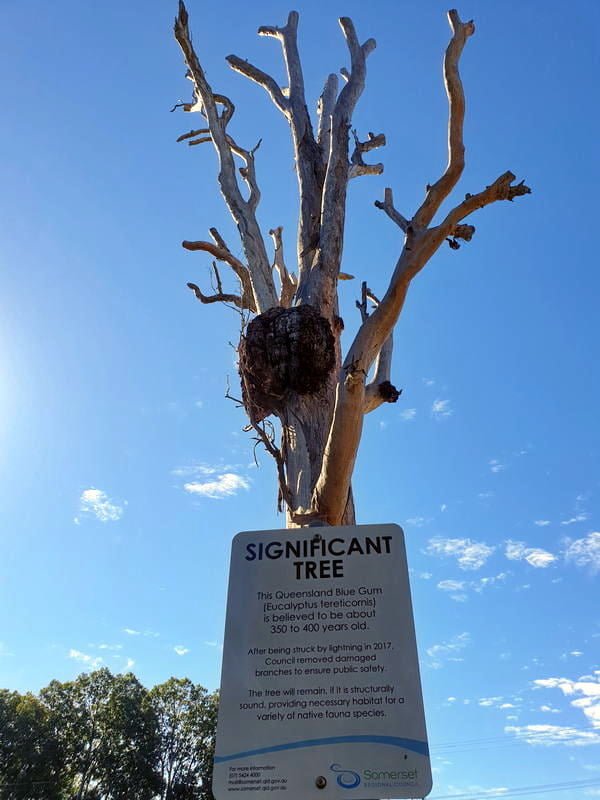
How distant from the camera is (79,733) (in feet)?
69.9

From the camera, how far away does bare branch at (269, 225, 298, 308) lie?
6.61 m

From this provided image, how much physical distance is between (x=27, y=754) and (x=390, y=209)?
898 inches

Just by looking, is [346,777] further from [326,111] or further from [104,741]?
[104,741]

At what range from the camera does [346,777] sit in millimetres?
1857

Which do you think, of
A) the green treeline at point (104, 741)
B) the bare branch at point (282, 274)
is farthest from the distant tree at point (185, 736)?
the bare branch at point (282, 274)

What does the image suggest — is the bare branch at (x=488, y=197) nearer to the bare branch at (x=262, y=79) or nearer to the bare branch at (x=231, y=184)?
the bare branch at (x=231, y=184)

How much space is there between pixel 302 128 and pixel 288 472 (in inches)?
160

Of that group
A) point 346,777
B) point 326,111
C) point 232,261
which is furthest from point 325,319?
point 326,111

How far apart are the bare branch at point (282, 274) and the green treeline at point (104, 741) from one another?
19.3m

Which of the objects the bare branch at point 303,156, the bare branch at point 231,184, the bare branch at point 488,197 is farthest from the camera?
the bare branch at point 231,184

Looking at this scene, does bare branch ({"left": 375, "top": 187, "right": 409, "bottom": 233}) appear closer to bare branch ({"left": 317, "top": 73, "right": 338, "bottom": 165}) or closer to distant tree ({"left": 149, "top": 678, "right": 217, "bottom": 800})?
bare branch ({"left": 317, "top": 73, "right": 338, "bottom": 165})

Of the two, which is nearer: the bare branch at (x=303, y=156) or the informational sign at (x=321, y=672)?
the informational sign at (x=321, y=672)

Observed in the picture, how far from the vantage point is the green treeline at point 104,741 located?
20.2 metres

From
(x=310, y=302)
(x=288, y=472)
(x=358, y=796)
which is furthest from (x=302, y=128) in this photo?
(x=358, y=796)
